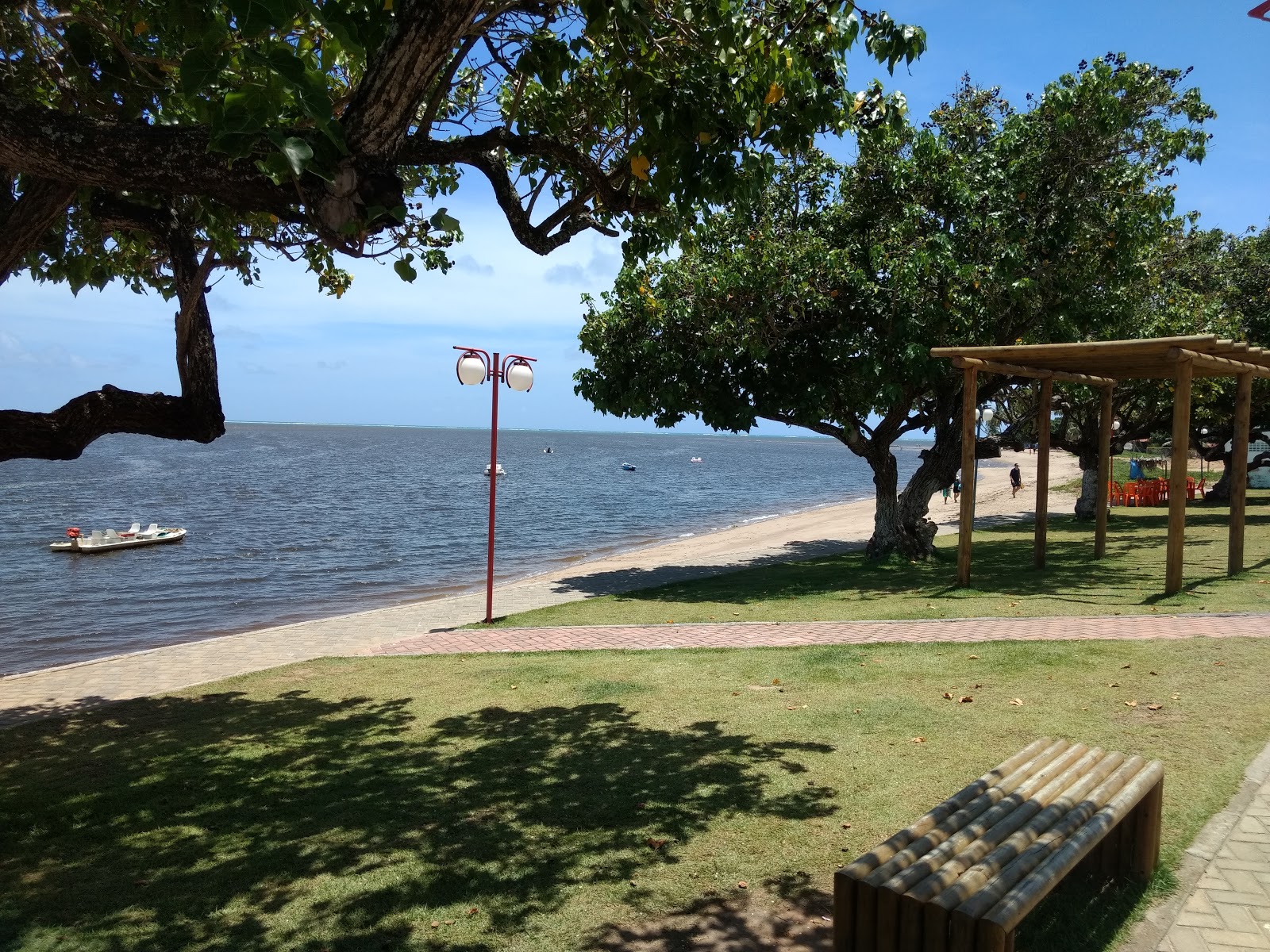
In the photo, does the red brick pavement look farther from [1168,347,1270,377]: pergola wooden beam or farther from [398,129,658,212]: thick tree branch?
[398,129,658,212]: thick tree branch

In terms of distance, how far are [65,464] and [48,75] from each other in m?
93.8

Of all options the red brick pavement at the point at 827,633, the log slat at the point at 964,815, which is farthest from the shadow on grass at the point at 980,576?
the log slat at the point at 964,815

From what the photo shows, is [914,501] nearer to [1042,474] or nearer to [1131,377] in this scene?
[1042,474]

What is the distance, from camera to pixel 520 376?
1234 cm

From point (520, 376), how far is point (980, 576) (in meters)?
8.18

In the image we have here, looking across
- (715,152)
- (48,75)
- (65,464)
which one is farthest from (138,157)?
(65,464)

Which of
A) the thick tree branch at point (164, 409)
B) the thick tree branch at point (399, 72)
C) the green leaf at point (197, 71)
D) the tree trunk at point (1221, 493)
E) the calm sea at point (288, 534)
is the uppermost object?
the thick tree branch at point (399, 72)

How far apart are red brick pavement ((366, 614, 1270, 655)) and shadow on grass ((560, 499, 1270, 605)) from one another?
1.63 metres

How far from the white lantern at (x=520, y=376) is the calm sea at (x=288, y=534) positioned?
27.3 ft

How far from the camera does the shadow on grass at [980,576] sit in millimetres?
13125

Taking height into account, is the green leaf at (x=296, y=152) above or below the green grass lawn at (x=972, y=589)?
above

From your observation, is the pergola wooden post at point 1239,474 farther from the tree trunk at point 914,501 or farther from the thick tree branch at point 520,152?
the thick tree branch at point 520,152

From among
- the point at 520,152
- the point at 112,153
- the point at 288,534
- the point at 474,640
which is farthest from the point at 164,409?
the point at 288,534

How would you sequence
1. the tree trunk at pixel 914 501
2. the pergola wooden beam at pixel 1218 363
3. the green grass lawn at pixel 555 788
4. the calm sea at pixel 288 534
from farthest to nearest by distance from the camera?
the calm sea at pixel 288 534
the tree trunk at pixel 914 501
the pergola wooden beam at pixel 1218 363
the green grass lawn at pixel 555 788
